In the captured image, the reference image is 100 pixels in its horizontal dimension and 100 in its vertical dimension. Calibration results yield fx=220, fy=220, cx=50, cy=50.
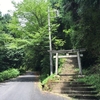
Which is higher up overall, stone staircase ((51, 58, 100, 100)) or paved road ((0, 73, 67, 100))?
stone staircase ((51, 58, 100, 100))

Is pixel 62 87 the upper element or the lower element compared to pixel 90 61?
lower

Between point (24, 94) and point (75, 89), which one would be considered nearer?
point (75, 89)

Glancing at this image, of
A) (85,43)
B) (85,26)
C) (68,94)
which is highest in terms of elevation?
(85,26)

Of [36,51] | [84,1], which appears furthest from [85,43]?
[36,51]

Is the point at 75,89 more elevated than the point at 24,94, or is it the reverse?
the point at 75,89

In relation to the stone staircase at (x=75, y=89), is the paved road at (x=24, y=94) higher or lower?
lower

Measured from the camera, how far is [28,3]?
25141 millimetres

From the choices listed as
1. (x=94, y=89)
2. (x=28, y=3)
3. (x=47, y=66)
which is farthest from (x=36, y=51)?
(x=94, y=89)

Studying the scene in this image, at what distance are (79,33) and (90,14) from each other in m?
1.89

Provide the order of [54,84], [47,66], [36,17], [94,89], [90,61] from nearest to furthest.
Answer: [94,89] → [54,84] → [90,61] → [47,66] → [36,17]

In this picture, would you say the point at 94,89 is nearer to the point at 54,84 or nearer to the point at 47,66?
the point at 54,84

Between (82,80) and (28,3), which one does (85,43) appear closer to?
(82,80)

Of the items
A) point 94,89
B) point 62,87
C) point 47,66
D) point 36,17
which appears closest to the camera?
point 94,89

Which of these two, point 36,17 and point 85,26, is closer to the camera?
point 85,26
